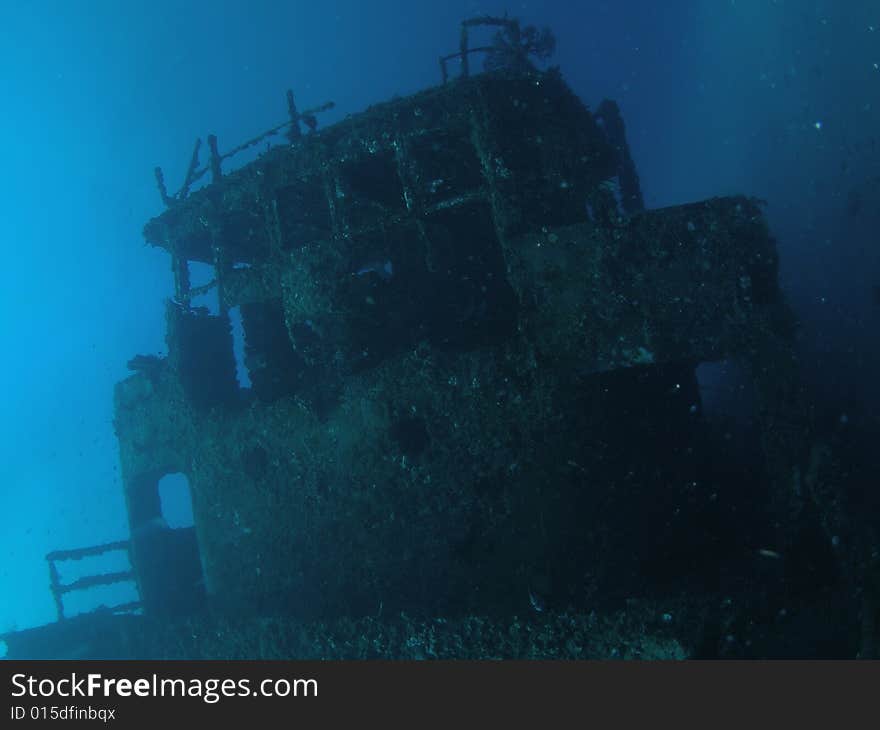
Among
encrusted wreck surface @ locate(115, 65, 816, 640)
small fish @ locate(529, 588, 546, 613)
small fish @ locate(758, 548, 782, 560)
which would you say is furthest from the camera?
small fish @ locate(529, 588, 546, 613)

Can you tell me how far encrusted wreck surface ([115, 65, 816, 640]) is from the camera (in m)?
5.64

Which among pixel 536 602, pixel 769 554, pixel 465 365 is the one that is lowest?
pixel 536 602

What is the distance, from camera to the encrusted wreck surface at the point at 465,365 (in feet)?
18.5

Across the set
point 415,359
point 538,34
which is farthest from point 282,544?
point 538,34

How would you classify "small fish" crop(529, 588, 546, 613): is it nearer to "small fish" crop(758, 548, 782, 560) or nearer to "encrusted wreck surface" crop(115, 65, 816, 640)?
"encrusted wreck surface" crop(115, 65, 816, 640)

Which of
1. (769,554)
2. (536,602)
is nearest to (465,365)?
(536,602)

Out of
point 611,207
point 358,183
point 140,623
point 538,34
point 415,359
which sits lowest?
point 140,623

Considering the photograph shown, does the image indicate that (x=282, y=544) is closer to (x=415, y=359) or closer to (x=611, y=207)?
(x=415, y=359)

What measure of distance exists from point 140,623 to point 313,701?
23.7 ft

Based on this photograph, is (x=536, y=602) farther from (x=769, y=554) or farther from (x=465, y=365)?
(x=465, y=365)

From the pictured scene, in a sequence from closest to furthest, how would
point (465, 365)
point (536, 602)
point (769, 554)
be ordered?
point (769, 554)
point (536, 602)
point (465, 365)

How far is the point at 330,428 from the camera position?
24.7ft

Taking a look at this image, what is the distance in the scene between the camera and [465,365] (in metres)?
6.63

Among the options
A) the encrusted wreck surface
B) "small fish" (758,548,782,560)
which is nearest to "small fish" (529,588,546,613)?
the encrusted wreck surface
